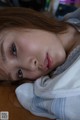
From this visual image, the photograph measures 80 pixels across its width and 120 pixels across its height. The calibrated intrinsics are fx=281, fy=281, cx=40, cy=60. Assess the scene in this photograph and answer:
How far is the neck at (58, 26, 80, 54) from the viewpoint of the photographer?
3.51ft

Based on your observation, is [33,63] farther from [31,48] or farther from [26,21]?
[26,21]

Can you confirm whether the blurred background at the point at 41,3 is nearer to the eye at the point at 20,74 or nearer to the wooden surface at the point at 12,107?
the eye at the point at 20,74

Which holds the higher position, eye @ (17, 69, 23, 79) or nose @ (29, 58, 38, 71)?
nose @ (29, 58, 38, 71)

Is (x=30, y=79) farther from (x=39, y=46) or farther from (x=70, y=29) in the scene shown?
(x=70, y=29)

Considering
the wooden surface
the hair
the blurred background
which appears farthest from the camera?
the blurred background

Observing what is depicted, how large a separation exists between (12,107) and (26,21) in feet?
1.07

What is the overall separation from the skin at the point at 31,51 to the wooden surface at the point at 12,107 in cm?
10

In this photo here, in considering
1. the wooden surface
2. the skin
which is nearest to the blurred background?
the skin

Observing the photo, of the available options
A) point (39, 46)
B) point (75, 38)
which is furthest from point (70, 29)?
point (39, 46)

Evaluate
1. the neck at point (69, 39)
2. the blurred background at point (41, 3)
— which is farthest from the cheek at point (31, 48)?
the blurred background at point (41, 3)

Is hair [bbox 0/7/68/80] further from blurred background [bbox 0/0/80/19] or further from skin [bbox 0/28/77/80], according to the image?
blurred background [bbox 0/0/80/19]

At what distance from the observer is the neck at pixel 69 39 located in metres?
1.07

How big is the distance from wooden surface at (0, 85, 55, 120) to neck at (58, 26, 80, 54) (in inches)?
10.4

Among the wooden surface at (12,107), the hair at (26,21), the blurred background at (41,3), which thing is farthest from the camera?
Result: the blurred background at (41,3)
